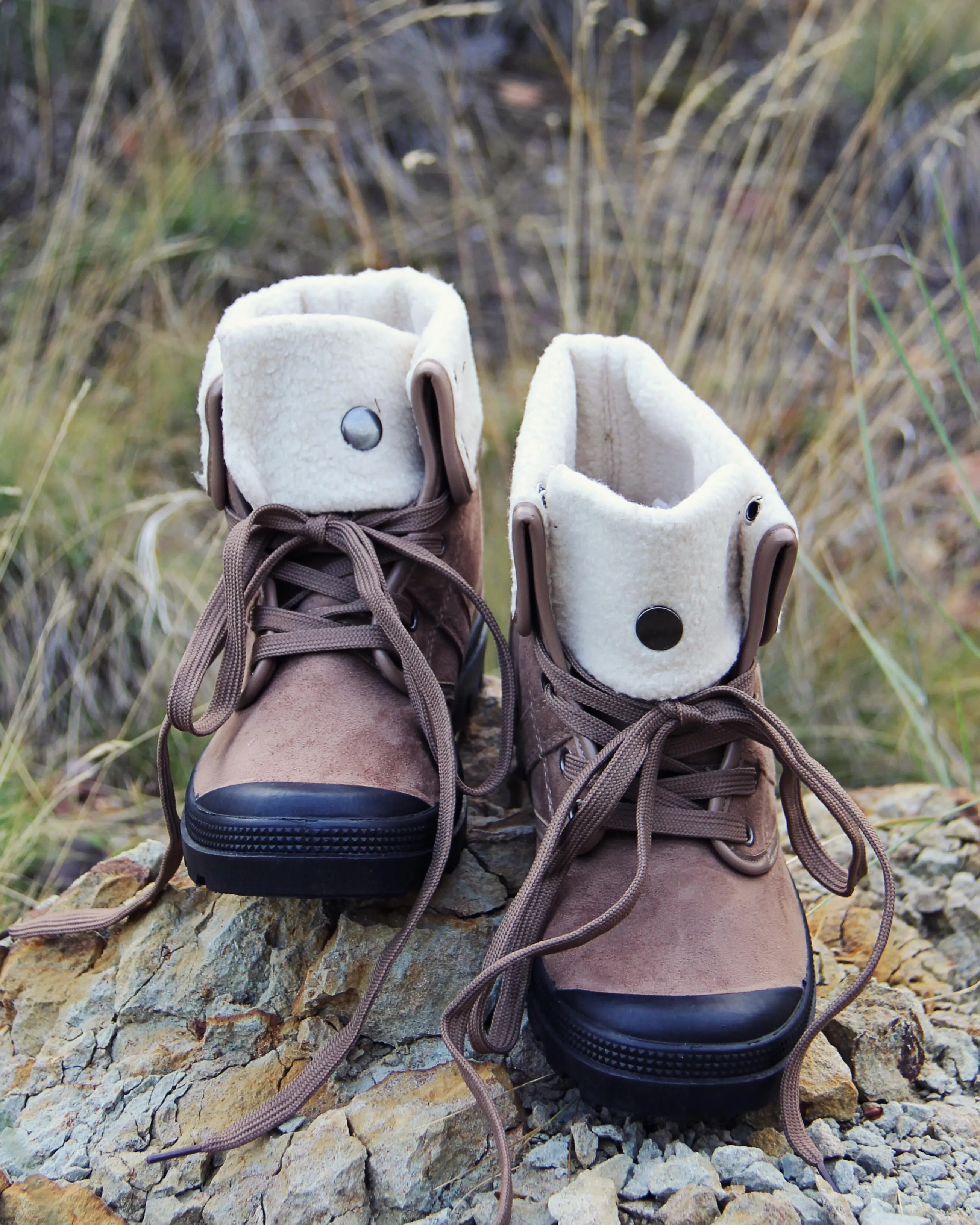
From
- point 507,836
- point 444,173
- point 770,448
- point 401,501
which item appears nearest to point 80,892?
point 507,836

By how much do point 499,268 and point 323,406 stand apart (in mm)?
1316

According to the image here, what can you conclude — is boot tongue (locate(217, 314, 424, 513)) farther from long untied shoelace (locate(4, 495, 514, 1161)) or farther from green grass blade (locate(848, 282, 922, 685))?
green grass blade (locate(848, 282, 922, 685))

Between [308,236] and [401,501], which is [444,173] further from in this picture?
[401,501]

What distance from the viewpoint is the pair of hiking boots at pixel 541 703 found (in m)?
1.04

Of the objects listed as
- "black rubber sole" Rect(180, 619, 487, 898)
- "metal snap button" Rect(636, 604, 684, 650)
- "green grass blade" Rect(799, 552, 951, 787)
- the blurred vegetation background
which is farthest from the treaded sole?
"green grass blade" Rect(799, 552, 951, 787)

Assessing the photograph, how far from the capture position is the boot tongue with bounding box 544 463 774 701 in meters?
1.06

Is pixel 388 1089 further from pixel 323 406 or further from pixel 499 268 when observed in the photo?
pixel 499 268

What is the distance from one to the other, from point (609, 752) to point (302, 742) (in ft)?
1.15

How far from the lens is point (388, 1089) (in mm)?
1134

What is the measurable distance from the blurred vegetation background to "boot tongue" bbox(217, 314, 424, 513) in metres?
0.51

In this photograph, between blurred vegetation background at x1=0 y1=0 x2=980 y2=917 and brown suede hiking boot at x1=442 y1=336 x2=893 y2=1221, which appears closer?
brown suede hiking boot at x1=442 y1=336 x2=893 y2=1221

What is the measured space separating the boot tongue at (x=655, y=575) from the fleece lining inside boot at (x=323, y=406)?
0.29 metres

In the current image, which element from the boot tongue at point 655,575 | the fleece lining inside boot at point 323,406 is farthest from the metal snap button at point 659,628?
the fleece lining inside boot at point 323,406

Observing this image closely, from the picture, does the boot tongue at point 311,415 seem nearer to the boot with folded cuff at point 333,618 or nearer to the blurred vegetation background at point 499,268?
the boot with folded cuff at point 333,618
